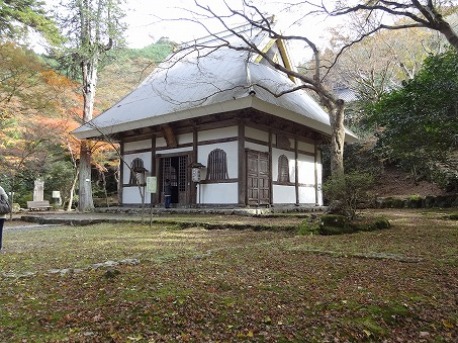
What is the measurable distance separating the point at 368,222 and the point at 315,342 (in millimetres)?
5335

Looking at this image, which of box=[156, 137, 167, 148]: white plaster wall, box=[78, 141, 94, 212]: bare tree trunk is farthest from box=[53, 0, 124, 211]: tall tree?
box=[156, 137, 167, 148]: white plaster wall

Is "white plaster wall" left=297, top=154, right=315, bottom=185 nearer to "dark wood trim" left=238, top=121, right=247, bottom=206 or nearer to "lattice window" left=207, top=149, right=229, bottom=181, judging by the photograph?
"dark wood trim" left=238, top=121, right=247, bottom=206

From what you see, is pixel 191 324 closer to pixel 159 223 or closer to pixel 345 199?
pixel 345 199

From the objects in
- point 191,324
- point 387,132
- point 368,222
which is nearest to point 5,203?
point 191,324

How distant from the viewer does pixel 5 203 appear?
602cm

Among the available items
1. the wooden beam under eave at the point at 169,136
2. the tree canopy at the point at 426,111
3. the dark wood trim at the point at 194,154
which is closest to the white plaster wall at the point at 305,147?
the dark wood trim at the point at 194,154

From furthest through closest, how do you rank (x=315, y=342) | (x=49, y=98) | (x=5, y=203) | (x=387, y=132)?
1. (x=49, y=98)
2. (x=387, y=132)
3. (x=5, y=203)
4. (x=315, y=342)

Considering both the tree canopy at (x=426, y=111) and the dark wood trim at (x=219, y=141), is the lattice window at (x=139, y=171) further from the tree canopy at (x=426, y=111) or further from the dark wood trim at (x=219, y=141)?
the tree canopy at (x=426, y=111)

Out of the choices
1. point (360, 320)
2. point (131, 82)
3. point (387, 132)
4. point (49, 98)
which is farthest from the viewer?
point (131, 82)

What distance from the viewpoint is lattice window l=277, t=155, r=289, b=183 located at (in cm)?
1373

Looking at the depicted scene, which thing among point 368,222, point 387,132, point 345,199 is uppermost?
point 387,132

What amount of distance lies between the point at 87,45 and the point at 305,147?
1114 centimetres

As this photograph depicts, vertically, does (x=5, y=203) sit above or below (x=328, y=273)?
above

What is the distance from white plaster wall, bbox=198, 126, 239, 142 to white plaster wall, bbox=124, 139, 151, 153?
2.91m
